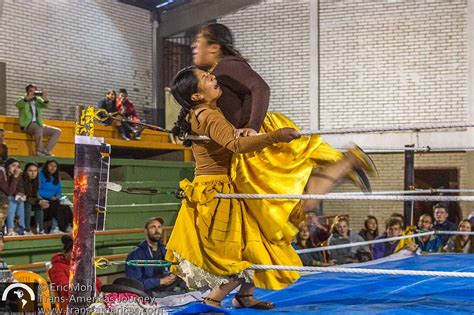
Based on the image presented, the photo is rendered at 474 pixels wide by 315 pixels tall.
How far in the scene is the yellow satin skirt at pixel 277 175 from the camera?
9.57 ft

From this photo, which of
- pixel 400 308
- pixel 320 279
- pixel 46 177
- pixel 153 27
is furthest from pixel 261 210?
pixel 153 27

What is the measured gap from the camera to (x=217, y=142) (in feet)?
9.21

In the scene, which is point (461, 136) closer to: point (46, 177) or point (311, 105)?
point (311, 105)

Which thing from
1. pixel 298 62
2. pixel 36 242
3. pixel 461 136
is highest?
pixel 298 62

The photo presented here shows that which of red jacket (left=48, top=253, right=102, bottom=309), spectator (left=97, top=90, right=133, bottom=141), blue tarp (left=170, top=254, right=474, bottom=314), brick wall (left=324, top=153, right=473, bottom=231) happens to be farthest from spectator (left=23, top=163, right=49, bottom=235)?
brick wall (left=324, top=153, right=473, bottom=231)

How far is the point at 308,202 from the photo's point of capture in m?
3.06

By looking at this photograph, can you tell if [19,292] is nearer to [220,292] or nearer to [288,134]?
[220,292]

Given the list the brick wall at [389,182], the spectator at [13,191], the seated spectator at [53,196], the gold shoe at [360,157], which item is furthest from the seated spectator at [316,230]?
the gold shoe at [360,157]

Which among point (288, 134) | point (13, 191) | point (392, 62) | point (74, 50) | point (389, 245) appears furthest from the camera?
point (392, 62)

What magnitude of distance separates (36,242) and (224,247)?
4251 millimetres

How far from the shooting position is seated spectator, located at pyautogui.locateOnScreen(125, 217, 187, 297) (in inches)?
191

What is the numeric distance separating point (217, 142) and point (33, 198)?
5005mm

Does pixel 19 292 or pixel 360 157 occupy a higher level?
pixel 360 157

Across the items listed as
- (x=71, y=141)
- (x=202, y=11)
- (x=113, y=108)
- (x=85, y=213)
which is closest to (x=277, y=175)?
(x=85, y=213)
